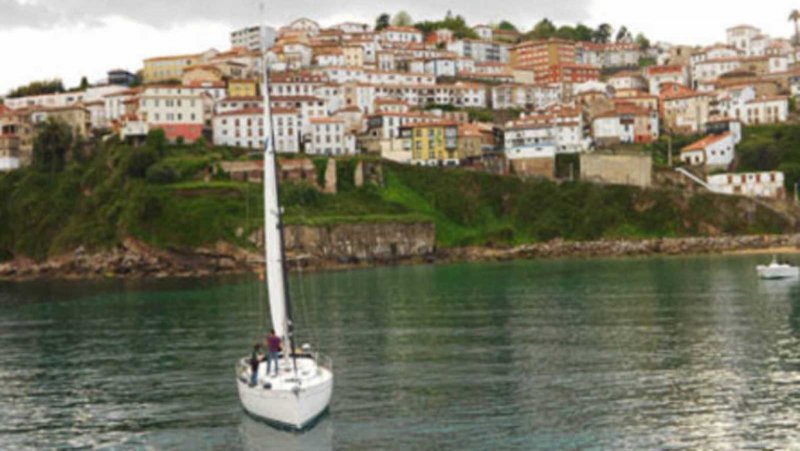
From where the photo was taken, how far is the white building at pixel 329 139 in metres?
144

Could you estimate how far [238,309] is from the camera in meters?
73.0

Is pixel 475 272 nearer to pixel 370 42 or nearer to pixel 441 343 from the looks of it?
pixel 441 343

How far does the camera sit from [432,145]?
477 ft

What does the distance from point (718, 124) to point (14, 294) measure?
3903 inches

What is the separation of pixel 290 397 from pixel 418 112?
122980mm

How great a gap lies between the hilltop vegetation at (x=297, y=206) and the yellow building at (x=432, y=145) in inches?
240

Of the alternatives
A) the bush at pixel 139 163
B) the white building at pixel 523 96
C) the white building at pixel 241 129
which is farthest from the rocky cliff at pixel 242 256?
the white building at pixel 523 96

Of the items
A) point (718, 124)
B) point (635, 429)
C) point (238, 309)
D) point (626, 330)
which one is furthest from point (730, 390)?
point (718, 124)

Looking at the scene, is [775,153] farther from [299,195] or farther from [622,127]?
[299,195]

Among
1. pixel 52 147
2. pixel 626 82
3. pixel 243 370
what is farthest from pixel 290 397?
pixel 626 82

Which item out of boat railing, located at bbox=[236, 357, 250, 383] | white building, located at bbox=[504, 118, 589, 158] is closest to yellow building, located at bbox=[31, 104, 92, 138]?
white building, located at bbox=[504, 118, 589, 158]

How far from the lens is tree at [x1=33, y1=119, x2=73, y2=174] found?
139 meters

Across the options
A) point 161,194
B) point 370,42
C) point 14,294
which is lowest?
point 14,294

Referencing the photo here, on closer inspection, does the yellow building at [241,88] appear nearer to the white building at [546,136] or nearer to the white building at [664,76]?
the white building at [546,136]
